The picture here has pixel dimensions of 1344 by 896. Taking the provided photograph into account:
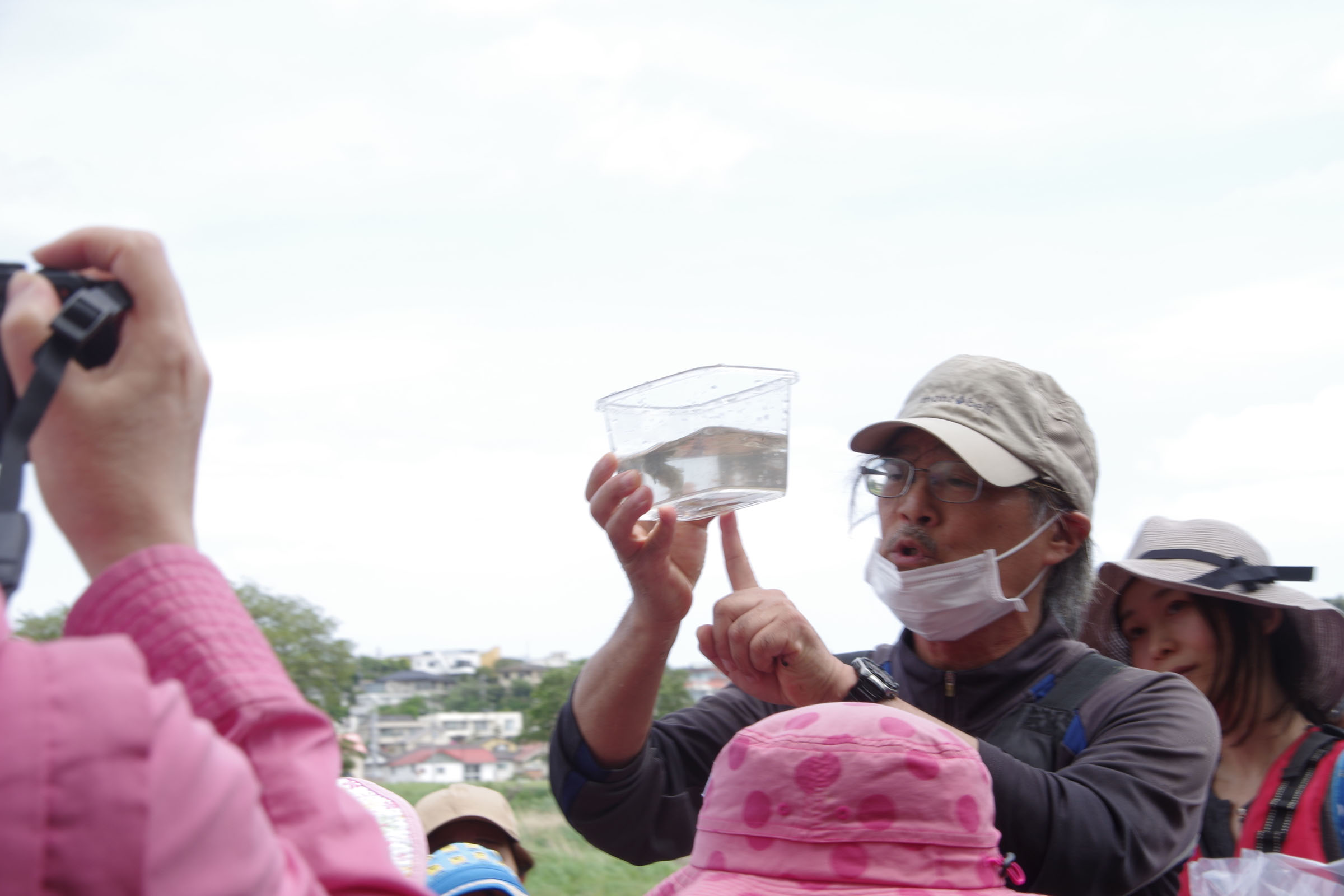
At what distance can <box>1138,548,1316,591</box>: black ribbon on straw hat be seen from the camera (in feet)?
11.7

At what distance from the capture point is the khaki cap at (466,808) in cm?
378

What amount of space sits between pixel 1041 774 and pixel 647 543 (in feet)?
3.00

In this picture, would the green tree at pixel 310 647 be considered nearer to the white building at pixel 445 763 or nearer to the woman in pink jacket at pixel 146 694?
the white building at pixel 445 763

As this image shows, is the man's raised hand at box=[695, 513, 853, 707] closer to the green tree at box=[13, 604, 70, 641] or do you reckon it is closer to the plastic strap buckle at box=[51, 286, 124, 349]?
the plastic strap buckle at box=[51, 286, 124, 349]

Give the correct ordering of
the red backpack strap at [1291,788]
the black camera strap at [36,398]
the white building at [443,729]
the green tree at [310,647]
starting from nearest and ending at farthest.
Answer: the black camera strap at [36,398]
the red backpack strap at [1291,788]
the green tree at [310,647]
the white building at [443,729]

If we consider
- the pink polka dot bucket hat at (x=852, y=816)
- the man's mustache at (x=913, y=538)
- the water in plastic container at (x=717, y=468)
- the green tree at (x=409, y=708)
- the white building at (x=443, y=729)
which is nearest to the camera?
the pink polka dot bucket hat at (x=852, y=816)

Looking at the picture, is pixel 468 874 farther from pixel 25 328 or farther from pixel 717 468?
pixel 25 328

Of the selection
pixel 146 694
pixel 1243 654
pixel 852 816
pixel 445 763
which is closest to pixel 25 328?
pixel 146 694

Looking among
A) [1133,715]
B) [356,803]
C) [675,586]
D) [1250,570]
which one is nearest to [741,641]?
[675,586]

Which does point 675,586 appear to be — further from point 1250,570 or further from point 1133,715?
point 1250,570

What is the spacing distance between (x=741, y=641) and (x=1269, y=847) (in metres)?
1.65

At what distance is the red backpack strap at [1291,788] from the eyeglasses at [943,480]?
1.17 meters

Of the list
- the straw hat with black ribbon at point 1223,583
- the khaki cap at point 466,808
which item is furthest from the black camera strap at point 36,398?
the straw hat with black ribbon at point 1223,583

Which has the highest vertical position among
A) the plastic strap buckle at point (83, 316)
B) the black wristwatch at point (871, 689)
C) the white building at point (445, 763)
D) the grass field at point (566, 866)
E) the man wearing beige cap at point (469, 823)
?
the plastic strap buckle at point (83, 316)
